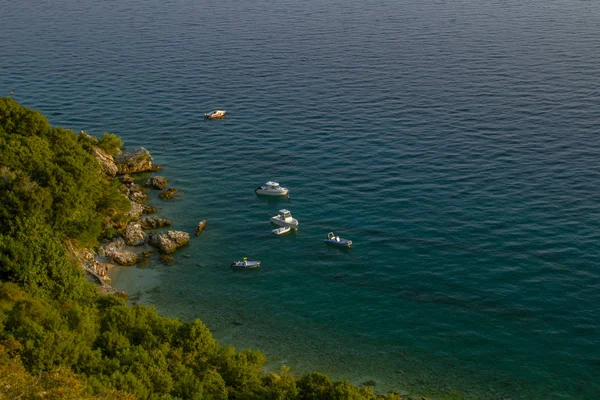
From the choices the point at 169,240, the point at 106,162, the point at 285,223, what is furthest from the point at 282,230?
the point at 106,162

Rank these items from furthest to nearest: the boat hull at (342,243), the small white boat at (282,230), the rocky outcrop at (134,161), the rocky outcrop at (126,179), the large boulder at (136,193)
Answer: the rocky outcrop at (134,161) → the rocky outcrop at (126,179) → the large boulder at (136,193) → the small white boat at (282,230) → the boat hull at (342,243)

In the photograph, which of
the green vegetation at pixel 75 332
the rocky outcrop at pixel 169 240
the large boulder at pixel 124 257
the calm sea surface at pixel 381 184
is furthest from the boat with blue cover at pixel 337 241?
the large boulder at pixel 124 257

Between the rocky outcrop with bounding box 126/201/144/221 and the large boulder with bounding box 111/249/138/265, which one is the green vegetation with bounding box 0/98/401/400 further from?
the rocky outcrop with bounding box 126/201/144/221

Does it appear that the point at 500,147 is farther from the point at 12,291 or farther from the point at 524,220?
the point at 12,291

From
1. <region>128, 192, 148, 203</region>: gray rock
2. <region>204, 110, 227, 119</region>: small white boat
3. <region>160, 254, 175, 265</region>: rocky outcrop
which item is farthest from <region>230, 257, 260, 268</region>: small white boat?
<region>204, 110, 227, 119</region>: small white boat

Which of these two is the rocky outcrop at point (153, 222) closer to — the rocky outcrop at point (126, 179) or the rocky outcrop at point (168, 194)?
the rocky outcrop at point (168, 194)

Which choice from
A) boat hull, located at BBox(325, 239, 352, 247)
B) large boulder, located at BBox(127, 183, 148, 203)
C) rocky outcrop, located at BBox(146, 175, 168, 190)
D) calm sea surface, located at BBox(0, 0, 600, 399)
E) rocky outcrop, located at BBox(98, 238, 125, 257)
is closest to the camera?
calm sea surface, located at BBox(0, 0, 600, 399)
